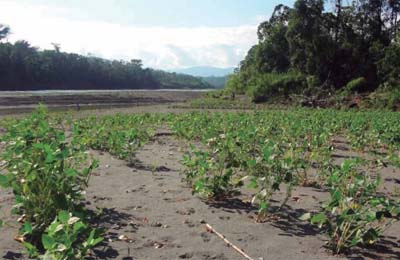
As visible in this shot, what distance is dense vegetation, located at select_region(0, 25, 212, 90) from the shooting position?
70.5 meters

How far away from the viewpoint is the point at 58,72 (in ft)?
269

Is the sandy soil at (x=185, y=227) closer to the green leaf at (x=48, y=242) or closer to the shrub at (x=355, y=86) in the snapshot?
the green leaf at (x=48, y=242)

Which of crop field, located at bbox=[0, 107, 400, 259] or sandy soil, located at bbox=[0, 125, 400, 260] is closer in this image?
crop field, located at bbox=[0, 107, 400, 259]

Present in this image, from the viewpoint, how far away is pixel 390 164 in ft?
26.7

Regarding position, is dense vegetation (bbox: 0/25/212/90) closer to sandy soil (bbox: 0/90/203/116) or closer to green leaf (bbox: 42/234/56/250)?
sandy soil (bbox: 0/90/203/116)

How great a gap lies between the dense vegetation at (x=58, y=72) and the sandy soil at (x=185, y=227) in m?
67.7

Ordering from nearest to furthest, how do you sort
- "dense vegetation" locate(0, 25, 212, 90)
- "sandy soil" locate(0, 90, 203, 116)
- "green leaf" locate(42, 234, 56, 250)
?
"green leaf" locate(42, 234, 56, 250)
"sandy soil" locate(0, 90, 203, 116)
"dense vegetation" locate(0, 25, 212, 90)

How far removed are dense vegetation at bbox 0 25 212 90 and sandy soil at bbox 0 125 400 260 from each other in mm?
67707

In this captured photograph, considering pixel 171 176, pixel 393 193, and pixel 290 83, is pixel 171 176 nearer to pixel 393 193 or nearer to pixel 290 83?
pixel 393 193

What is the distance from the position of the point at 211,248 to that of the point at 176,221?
0.78 m

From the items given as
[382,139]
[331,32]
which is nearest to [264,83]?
[331,32]

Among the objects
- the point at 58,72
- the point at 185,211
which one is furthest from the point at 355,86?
the point at 58,72

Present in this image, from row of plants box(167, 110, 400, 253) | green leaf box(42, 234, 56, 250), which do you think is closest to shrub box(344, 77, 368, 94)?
row of plants box(167, 110, 400, 253)

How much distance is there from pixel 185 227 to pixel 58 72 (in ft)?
269
